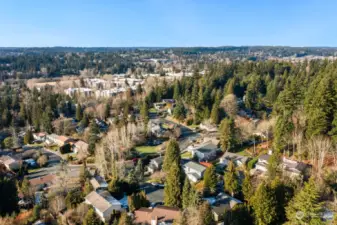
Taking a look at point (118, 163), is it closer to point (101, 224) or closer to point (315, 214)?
point (101, 224)

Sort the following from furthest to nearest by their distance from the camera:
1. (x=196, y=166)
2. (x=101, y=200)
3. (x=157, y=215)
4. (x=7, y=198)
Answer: (x=196, y=166) < (x=7, y=198) < (x=101, y=200) < (x=157, y=215)

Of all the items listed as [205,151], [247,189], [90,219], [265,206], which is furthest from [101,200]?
[205,151]

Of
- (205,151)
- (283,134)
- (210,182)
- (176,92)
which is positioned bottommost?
(205,151)

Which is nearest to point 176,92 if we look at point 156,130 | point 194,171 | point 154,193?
point 156,130

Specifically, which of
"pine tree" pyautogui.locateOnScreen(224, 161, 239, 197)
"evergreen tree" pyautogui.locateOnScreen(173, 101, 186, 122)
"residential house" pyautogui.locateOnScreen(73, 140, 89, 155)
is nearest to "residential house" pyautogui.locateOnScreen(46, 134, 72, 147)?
"residential house" pyautogui.locateOnScreen(73, 140, 89, 155)

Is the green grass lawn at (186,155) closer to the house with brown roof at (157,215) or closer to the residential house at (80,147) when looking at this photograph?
the residential house at (80,147)

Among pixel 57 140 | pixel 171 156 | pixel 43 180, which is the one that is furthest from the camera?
pixel 57 140

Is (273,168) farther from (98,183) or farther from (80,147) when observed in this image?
(80,147)

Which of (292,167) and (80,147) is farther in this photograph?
(80,147)

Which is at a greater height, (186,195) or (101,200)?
(186,195)
